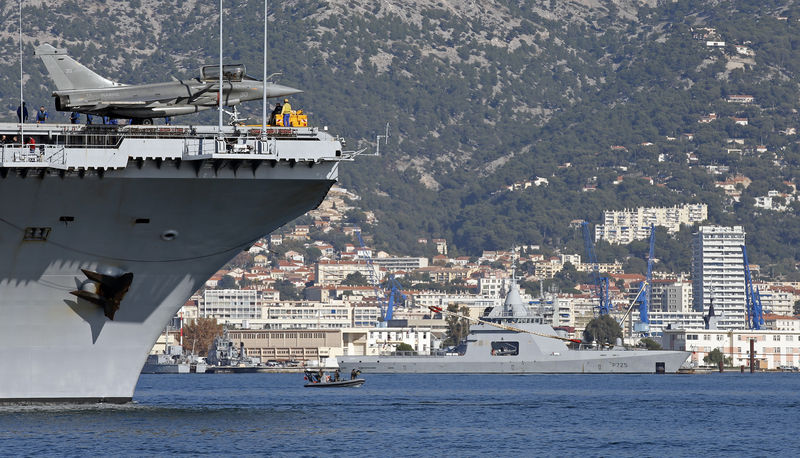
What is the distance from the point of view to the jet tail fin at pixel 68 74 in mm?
45844

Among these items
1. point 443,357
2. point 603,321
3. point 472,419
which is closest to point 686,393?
point 472,419

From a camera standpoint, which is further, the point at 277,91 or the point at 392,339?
the point at 392,339

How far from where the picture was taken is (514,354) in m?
121

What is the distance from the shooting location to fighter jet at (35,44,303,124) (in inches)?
1763

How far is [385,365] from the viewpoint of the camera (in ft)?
419

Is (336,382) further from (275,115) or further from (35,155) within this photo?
(35,155)

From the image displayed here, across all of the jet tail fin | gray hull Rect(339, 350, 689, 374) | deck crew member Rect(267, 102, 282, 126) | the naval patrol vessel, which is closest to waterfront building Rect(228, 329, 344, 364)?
gray hull Rect(339, 350, 689, 374)

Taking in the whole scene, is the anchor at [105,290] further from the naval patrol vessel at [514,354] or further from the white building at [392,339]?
the white building at [392,339]

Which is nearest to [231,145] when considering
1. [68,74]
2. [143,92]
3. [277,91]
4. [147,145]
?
[147,145]

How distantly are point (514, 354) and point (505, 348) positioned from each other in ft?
3.94

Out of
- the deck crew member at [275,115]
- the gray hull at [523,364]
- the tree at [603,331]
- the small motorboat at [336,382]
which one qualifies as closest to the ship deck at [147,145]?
the deck crew member at [275,115]

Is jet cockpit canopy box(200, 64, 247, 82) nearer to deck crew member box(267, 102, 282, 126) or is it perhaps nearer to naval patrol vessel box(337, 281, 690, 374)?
deck crew member box(267, 102, 282, 126)

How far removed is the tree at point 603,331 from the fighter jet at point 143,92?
142 meters

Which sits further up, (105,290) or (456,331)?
(456,331)
